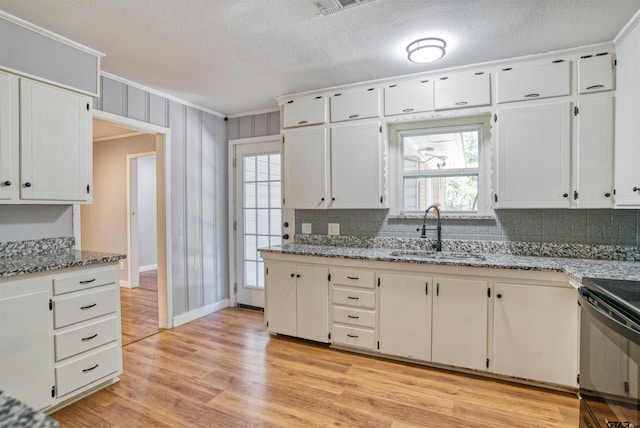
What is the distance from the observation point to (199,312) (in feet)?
12.6

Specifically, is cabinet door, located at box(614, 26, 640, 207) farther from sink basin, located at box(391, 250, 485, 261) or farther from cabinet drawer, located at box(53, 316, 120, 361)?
cabinet drawer, located at box(53, 316, 120, 361)

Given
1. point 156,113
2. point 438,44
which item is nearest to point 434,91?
point 438,44

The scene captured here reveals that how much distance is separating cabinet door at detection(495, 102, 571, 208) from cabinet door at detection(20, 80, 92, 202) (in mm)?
3196

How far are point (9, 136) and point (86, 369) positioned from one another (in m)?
1.57

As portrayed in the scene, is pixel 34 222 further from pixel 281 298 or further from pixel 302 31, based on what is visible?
pixel 302 31

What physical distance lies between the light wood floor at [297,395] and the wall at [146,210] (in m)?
3.95

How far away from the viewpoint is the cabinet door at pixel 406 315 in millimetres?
2578

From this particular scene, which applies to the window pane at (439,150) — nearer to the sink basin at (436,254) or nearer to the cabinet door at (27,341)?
the sink basin at (436,254)

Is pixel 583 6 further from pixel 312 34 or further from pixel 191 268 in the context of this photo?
pixel 191 268

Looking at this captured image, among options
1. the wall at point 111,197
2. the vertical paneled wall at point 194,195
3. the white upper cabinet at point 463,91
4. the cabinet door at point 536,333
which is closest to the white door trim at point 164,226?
the vertical paneled wall at point 194,195

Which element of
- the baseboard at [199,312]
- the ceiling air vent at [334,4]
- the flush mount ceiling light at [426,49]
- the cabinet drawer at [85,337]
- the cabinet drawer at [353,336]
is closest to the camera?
the ceiling air vent at [334,4]

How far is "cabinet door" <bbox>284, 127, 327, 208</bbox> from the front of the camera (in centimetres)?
324

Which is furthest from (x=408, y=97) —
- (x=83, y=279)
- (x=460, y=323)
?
(x=83, y=279)

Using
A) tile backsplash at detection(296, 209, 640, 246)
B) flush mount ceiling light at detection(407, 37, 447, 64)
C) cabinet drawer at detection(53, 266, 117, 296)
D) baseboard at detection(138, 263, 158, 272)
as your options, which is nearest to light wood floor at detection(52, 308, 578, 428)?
cabinet drawer at detection(53, 266, 117, 296)
